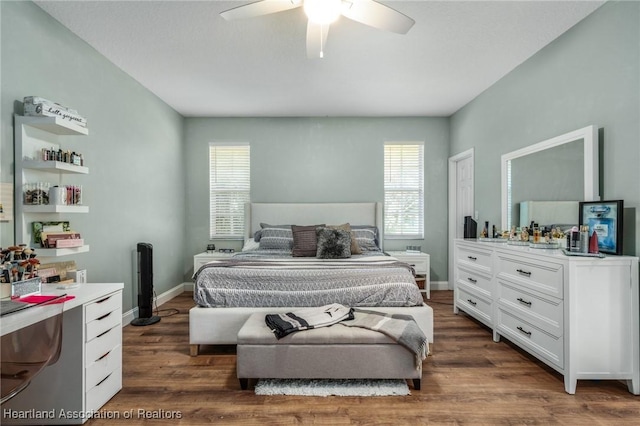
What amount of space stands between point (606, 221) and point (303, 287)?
7.51 feet

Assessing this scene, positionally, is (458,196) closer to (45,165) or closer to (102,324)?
(102,324)

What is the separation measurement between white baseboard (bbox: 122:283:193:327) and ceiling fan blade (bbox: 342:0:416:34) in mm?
3577

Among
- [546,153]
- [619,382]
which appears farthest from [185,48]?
[619,382]

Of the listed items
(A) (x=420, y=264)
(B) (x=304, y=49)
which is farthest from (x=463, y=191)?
(B) (x=304, y=49)

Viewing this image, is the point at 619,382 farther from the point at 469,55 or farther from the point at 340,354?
the point at 469,55

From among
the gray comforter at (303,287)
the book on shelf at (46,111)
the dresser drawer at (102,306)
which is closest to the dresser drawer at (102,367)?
the dresser drawer at (102,306)

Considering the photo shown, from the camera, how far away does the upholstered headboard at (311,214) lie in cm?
505

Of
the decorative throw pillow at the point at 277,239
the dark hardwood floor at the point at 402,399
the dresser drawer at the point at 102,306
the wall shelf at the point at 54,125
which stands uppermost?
the wall shelf at the point at 54,125

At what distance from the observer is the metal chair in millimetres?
1447

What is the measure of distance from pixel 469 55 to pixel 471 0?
88 centimetres

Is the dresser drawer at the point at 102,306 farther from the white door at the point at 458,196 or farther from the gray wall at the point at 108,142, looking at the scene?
the white door at the point at 458,196

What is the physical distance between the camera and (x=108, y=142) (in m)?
3.35

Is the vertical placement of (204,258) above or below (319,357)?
above

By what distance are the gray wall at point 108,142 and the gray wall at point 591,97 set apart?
4.14 metres
